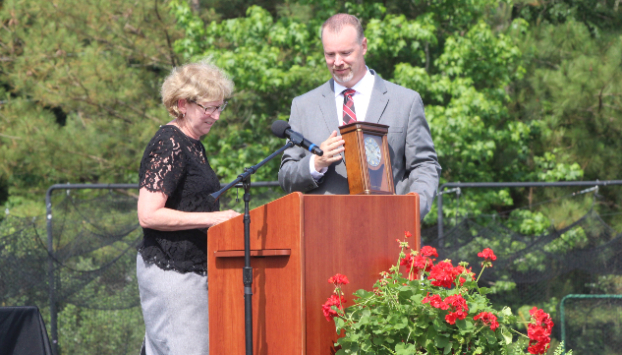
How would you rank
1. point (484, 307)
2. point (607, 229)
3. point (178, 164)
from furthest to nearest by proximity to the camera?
point (607, 229)
point (178, 164)
point (484, 307)

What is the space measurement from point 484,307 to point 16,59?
1267 centimetres

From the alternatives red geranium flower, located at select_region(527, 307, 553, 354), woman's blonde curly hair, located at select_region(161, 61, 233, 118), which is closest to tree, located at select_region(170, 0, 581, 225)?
woman's blonde curly hair, located at select_region(161, 61, 233, 118)

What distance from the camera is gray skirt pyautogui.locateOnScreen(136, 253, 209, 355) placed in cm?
259

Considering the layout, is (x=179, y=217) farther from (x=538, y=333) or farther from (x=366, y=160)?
(x=538, y=333)

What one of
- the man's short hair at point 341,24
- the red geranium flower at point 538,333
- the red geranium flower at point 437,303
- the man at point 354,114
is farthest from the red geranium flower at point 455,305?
the man's short hair at point 341,24

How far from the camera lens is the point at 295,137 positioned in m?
2.34

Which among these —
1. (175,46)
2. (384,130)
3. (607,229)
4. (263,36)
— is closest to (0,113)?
(175,46)

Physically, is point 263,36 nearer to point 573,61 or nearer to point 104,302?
point 573,61

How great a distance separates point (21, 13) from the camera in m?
13.0

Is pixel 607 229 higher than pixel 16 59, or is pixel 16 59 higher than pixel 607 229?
pixel 16 59

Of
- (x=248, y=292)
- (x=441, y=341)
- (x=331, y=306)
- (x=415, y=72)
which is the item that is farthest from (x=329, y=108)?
(x=415, y=72)

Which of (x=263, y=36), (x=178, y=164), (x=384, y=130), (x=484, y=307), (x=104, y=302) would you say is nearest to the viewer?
(x=484, y=307)

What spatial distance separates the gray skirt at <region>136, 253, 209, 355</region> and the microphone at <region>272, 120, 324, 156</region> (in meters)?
0.67

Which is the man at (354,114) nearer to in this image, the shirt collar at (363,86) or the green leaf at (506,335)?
the shirt collar at (363,86)
